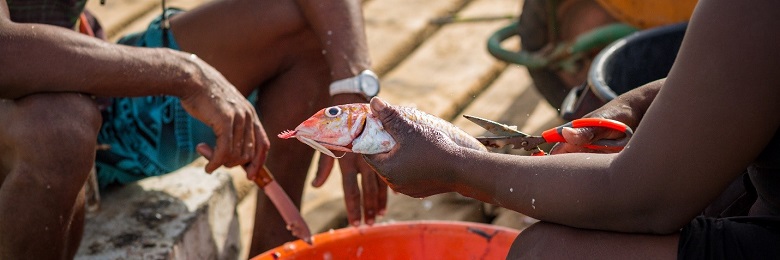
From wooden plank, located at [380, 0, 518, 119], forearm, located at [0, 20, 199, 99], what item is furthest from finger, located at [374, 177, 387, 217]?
wooden plank, located at [380, 0, 518, 119]

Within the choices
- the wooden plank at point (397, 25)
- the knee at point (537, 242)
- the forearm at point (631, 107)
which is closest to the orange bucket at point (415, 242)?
the forearm at point (631, 107)

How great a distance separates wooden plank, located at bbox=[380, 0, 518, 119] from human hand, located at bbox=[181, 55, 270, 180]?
1417 millimetres

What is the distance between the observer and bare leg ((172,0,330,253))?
7.75ft

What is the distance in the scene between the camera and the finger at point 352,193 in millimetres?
2160

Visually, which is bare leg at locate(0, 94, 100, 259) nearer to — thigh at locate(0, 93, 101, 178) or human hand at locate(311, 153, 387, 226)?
thigh at locate(0, 93, 101, 178)

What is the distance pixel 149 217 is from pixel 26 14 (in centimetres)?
55

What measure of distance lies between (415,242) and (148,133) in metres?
0.70

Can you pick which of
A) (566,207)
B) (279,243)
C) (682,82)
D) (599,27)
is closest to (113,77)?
(279,243)

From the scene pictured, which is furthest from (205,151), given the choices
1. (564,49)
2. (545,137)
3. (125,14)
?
(125,14)

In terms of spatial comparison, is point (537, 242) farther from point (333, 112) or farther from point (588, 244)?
point (333, 112)

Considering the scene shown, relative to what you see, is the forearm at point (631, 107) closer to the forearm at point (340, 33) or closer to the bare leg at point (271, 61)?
the forearm at point (340, 33)

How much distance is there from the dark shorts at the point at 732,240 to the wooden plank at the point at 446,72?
1.96 m

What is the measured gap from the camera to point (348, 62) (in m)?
2.24

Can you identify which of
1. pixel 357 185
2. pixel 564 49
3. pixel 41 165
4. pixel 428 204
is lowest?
pixel 428 204
